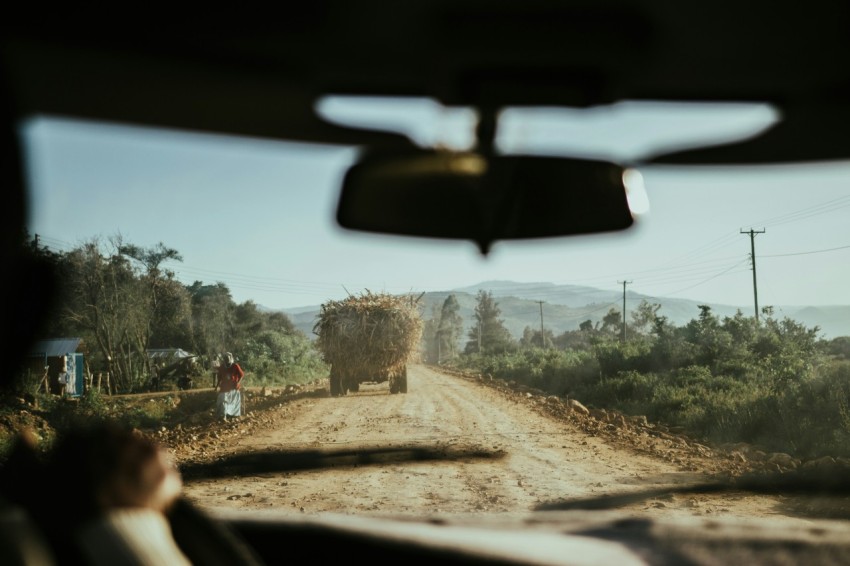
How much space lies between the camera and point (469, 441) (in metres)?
12.3

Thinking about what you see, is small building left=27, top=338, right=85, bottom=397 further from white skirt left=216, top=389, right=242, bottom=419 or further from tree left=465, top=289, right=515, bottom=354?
tree left=465, top=289, right=515, bottom=354

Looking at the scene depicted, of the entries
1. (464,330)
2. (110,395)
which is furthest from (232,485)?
(464,330)

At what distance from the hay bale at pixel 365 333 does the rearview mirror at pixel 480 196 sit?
22953 mm

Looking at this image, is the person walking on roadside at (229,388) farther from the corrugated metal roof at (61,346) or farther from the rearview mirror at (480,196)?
the rearview mirror at (480,196)

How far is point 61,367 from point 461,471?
58.6 ft

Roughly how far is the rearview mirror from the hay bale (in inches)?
904

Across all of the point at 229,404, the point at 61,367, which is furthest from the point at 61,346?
the point at 229,404

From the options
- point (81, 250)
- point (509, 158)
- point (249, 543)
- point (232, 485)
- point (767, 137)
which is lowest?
point (232, 485)

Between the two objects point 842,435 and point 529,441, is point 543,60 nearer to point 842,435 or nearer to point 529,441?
point 529,441

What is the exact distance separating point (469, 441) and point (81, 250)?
19760mm

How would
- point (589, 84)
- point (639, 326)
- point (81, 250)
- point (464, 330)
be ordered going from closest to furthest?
point (589, 84)
point (81, 250)
point (639, 326)
point (464, 330)

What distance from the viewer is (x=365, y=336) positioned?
2616 centimetres

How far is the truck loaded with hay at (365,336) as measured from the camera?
26.0m

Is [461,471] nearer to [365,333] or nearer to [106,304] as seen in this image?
[365,333]
